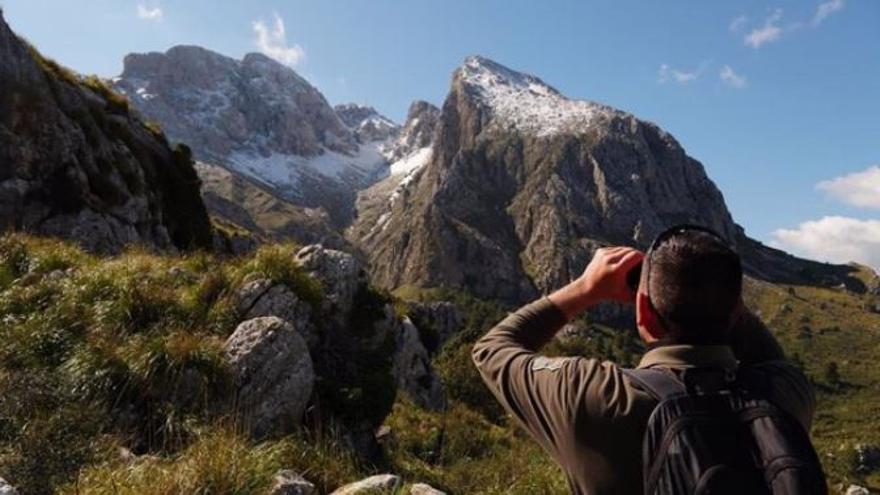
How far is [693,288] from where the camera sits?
10.1 ft

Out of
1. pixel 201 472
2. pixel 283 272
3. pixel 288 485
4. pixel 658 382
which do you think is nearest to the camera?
pixel 658 382

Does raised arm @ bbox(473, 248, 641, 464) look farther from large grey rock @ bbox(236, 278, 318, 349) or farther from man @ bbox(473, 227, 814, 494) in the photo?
large grey rock @ bbox(236, 278, 318, 349)

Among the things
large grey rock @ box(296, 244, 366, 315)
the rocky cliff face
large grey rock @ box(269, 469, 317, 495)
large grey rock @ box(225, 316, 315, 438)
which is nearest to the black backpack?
large grey rock @ box(269, 469, 317, 495)

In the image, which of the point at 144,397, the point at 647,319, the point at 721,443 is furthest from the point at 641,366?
the point at 144,397

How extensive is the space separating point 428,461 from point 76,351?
7.59 meters

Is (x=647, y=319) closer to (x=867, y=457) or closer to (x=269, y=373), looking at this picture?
(x=269, y=373)

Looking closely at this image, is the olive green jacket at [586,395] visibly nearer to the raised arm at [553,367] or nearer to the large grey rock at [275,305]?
the raised arm at [553,367]

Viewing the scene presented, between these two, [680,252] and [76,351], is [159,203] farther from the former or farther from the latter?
[680,252]

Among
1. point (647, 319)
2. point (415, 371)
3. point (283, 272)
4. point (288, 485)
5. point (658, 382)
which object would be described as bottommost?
point (415, 371)

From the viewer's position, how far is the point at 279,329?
1042 centimetres

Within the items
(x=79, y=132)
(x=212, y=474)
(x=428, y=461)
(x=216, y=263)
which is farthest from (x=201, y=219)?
(x=212, y=474)

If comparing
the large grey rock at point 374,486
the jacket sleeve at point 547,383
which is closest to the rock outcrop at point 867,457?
the large grey rock at point 374,486

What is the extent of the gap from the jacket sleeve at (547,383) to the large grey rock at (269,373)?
645 cm

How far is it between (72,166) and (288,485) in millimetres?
24960
